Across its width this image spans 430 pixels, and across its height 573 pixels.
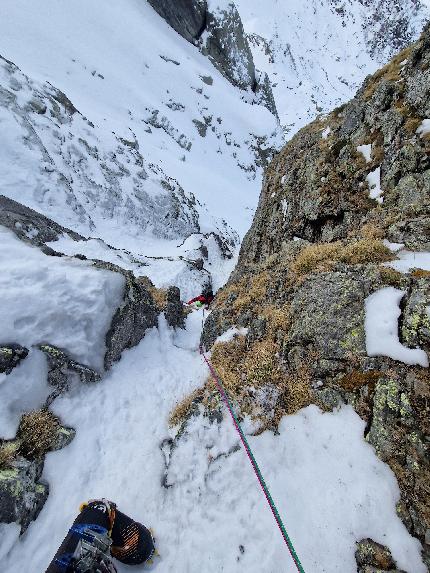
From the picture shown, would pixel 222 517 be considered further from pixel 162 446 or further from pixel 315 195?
pixel 315 195

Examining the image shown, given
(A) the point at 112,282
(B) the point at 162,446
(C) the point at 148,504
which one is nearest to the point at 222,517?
(C) the point at 148,504

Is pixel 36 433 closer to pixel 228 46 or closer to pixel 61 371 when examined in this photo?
pixel 61 371

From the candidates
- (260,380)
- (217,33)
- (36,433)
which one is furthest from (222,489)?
(217,33)

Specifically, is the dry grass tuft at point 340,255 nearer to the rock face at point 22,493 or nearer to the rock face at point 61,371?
the rock face at point 61,371

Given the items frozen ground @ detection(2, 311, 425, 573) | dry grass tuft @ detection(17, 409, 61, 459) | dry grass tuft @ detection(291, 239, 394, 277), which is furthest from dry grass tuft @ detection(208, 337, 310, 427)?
dry grass tuft @ detection(17, 409, 61, 459)

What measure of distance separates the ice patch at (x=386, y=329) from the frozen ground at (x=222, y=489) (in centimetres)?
137

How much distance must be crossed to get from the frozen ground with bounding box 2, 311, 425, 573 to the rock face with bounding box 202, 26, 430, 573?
304 mm

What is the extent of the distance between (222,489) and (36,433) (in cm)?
383

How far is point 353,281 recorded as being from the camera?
817cm

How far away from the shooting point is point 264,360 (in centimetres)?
832

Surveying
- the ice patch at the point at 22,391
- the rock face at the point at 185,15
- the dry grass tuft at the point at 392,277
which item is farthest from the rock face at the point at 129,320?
the rock face at the point at 185,15

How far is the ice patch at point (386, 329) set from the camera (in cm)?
631

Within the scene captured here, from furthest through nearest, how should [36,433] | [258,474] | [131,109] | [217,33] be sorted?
[217,33]
[131,109]
[36,433]
[258,474]

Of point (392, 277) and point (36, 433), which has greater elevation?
point (392, 277)
